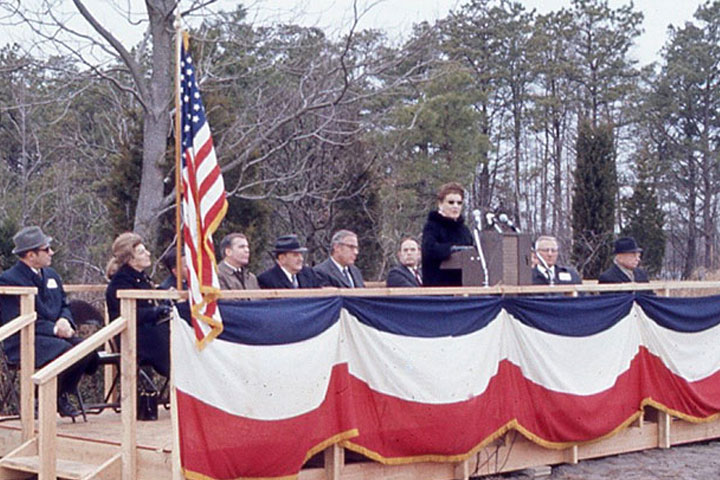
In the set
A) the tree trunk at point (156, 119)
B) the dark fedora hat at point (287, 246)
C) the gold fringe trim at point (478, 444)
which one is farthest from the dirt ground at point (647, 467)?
the tree trunk at point (156, 119)

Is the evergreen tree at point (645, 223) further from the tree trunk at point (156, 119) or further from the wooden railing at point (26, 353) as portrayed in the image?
the wooden railing at point (26, 353)

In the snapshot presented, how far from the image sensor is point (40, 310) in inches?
363

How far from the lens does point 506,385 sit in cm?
897

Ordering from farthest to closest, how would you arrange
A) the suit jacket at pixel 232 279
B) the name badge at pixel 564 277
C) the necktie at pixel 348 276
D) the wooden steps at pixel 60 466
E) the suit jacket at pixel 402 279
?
the name badge at pixel 564 277, the suit jacket at pixel 402 279, the necktie at pixel 348 276, the suit jacket at pixel 232 279, the wooden steps at pixel 60 466

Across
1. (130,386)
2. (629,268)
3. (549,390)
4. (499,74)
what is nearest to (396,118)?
(499,74)

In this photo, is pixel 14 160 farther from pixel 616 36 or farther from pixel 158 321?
pixel 158 321

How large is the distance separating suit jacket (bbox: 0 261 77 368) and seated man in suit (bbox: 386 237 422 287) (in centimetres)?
299

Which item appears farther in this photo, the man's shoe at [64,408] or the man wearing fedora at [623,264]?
the man wearing fedora at [623,264]

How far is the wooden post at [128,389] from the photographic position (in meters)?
7.46

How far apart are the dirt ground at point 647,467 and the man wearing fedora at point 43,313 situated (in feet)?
11.6

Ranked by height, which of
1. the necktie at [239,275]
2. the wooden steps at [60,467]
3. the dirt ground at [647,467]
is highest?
the necktie at [239,275]

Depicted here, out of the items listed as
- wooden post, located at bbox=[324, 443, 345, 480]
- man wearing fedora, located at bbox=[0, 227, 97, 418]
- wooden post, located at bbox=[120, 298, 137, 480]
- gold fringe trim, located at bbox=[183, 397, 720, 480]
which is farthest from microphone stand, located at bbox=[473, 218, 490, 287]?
man wearing fedora, located at bbox=[0, 227, 97, 418]

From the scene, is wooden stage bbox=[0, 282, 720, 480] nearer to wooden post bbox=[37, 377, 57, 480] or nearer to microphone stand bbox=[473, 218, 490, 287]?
wooden post bbox=[37, 377, 57, 480]

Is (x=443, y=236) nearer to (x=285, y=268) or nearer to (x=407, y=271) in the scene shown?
(x=407, y=271)
